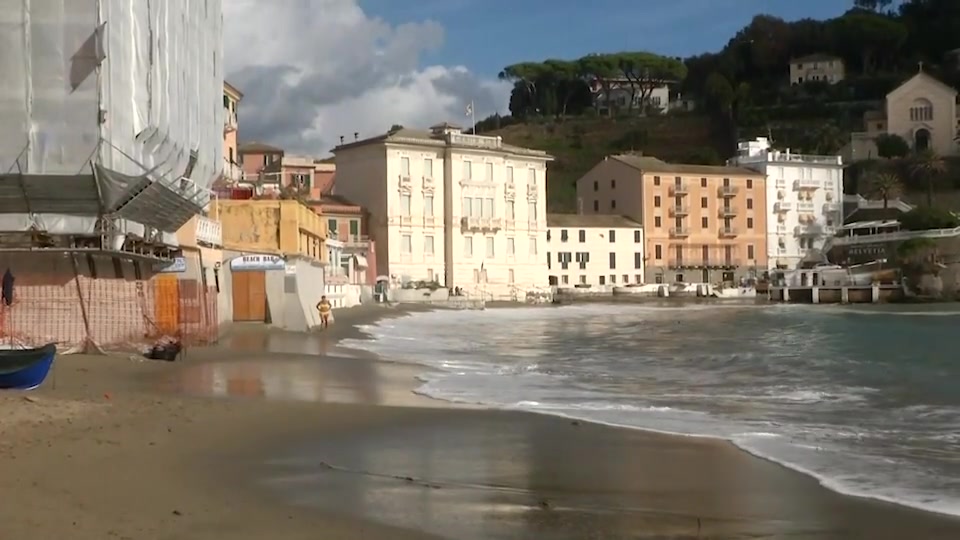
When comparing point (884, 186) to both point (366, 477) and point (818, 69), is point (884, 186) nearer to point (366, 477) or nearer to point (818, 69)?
point (818, 69)

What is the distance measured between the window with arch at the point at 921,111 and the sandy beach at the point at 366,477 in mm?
125663

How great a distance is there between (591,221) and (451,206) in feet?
54.9

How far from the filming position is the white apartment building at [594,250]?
9619 centimetres

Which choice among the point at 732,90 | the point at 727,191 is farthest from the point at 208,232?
the point at 732,90

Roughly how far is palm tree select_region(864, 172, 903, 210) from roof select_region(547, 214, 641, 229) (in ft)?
98.0

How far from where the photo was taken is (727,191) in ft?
342

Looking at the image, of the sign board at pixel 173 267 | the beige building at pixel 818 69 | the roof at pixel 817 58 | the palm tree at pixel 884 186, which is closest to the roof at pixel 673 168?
the palm tree at pixel 884 186

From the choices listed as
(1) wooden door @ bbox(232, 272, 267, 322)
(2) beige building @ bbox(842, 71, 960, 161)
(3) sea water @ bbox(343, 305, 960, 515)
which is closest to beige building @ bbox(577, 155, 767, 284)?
(2) beige building @ bbox(842, 71, 960, 161)

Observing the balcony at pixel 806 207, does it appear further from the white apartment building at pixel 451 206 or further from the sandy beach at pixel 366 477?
the sandy beach at pixel 366 477

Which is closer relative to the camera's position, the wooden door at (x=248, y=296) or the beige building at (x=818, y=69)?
the wooden door at (x=248, y=296)

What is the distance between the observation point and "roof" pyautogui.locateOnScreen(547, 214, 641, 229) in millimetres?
96500

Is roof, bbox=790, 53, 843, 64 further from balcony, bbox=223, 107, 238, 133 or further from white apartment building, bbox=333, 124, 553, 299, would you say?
balcony, bbox=223, 107, 238, 133

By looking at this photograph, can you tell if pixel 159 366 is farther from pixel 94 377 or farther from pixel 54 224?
pixel 54 224

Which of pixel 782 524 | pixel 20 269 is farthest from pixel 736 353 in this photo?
pixel 782 524
